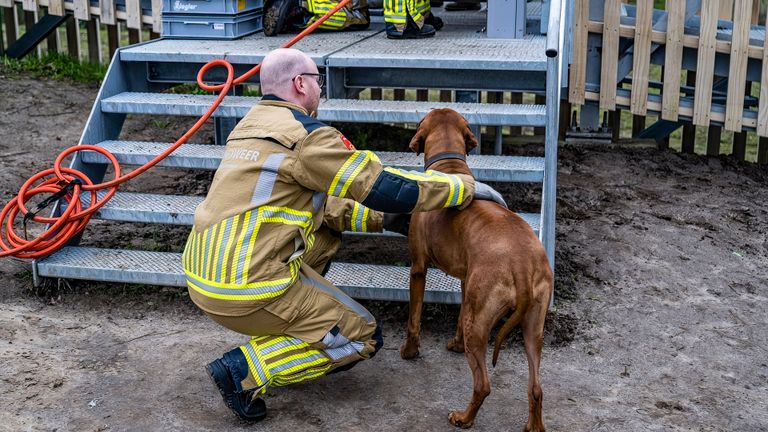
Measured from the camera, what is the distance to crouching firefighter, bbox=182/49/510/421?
4.01 m

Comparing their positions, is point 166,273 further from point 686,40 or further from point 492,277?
point 686,40

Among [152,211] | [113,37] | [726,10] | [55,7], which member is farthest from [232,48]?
[726,10]

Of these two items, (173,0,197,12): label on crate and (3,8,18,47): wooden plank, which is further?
(3,8,18,47): wooden plank

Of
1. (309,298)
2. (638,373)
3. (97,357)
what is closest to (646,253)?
(638,373)

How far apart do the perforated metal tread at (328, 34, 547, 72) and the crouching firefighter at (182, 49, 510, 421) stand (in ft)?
4.82

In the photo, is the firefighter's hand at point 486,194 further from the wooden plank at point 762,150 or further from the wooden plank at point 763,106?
the wooden plank at point 762,150

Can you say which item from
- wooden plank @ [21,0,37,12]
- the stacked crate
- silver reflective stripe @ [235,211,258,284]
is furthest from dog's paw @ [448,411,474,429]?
wooden plank @ [21,0,37,12]

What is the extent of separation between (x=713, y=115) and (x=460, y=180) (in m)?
3.83

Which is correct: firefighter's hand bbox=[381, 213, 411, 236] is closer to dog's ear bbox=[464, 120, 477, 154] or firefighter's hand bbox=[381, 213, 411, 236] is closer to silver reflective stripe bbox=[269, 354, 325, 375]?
dog's ear bbox=[464, 120, 477, 154]

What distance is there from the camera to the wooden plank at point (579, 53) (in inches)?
284

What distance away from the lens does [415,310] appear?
462 cm

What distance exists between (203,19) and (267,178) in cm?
298

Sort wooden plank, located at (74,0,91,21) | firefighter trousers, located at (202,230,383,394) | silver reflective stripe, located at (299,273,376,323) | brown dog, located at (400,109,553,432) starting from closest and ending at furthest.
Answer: brown dog, located at (400,109,553,432)
firefighter trousers, located at (202,230,383,394)
silver reflective stripe, located at (299,273,376,323)
wooden plank, located at (74,0,91,21)

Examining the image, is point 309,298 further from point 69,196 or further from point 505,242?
point 69,196
